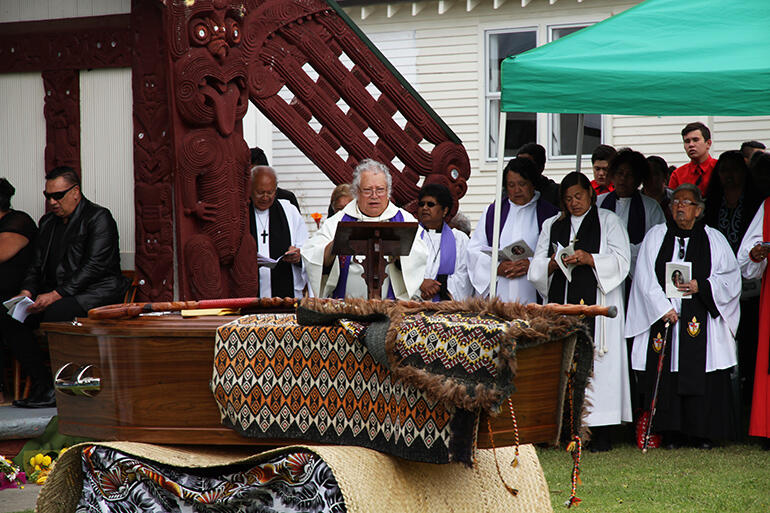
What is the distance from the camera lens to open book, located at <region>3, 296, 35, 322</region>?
21.5 feet

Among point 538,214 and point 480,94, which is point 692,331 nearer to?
point 538,214

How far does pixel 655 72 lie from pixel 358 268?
6.82 feet

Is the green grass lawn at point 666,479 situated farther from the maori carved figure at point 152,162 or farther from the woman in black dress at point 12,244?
the woman in black dress at point 12,244

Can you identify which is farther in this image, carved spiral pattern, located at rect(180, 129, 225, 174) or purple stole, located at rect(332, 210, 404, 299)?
carved spiral pattern, located at rect(180, 129, 225, 174)

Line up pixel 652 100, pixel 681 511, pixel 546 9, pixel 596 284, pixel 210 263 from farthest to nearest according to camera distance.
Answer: pixel 546 9
pixel 596 284
pixel 210 263
pixel 652 100
pixel 681 511

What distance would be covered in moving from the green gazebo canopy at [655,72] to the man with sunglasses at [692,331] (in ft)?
4.62

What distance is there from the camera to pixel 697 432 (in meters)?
7.23

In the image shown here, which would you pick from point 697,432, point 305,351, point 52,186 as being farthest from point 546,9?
point 305,351

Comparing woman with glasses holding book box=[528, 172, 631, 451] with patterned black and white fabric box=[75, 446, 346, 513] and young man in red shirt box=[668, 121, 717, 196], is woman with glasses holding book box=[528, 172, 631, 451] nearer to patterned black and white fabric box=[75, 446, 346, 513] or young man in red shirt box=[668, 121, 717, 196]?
young man in red shirt box=[668, 121, 717, 196]

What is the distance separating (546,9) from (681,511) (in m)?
9.50

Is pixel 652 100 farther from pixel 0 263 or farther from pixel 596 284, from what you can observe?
pixel 0 263

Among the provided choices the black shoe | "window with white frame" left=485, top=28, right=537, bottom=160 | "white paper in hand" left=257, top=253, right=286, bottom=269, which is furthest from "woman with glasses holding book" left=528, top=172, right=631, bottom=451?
"window with white frame" left=485, top=28, right=537, bottom=160

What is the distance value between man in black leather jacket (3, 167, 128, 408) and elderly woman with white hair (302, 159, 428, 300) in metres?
1.63

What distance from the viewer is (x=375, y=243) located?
4.58m
